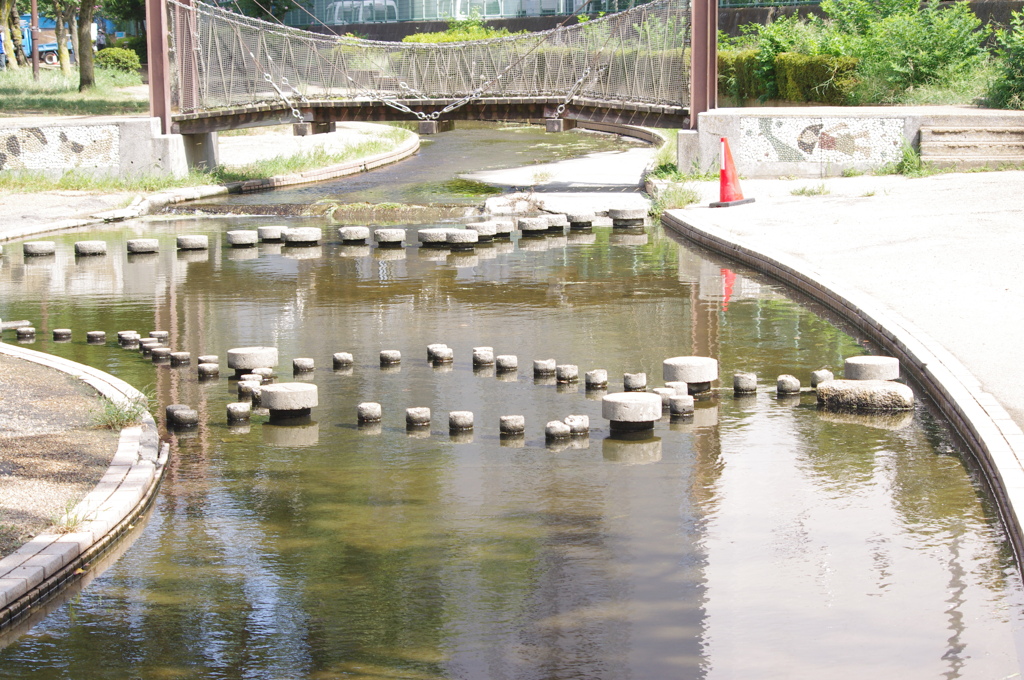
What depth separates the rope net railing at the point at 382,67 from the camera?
27766mm

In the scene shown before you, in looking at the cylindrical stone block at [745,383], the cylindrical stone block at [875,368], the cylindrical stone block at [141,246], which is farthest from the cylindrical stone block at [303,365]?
the cylindrical stone block at [141,246]

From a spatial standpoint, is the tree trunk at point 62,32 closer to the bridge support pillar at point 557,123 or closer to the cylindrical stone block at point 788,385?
the bridge support pillar at point 557,123

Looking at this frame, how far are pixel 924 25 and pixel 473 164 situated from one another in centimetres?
1145

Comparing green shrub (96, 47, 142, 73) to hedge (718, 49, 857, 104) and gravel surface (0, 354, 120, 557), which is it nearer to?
hedge (718, 49, 857, 104)

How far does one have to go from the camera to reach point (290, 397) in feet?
31.1

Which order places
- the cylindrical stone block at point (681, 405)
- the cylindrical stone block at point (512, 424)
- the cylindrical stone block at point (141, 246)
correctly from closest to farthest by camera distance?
1. the cylindrical stone block at point (512, 424)
2. the cylindrical stone block at point (681, 405)
3. the cylindrical stone block at point (141, 246)

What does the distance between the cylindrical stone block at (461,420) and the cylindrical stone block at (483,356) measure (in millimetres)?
1835

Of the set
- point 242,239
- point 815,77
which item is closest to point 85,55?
point 815,77

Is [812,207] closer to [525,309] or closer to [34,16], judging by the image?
[525,309]

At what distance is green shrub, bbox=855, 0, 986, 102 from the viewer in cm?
2941

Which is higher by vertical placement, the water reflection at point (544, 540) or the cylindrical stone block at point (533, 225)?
the cylindrical stone block at point (533, 225)

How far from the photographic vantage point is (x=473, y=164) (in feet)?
111

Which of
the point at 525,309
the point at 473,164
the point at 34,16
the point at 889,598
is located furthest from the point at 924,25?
the point at 34,16

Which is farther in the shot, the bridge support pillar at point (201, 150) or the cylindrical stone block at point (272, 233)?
the bridge support pillar at point (201, 150)
